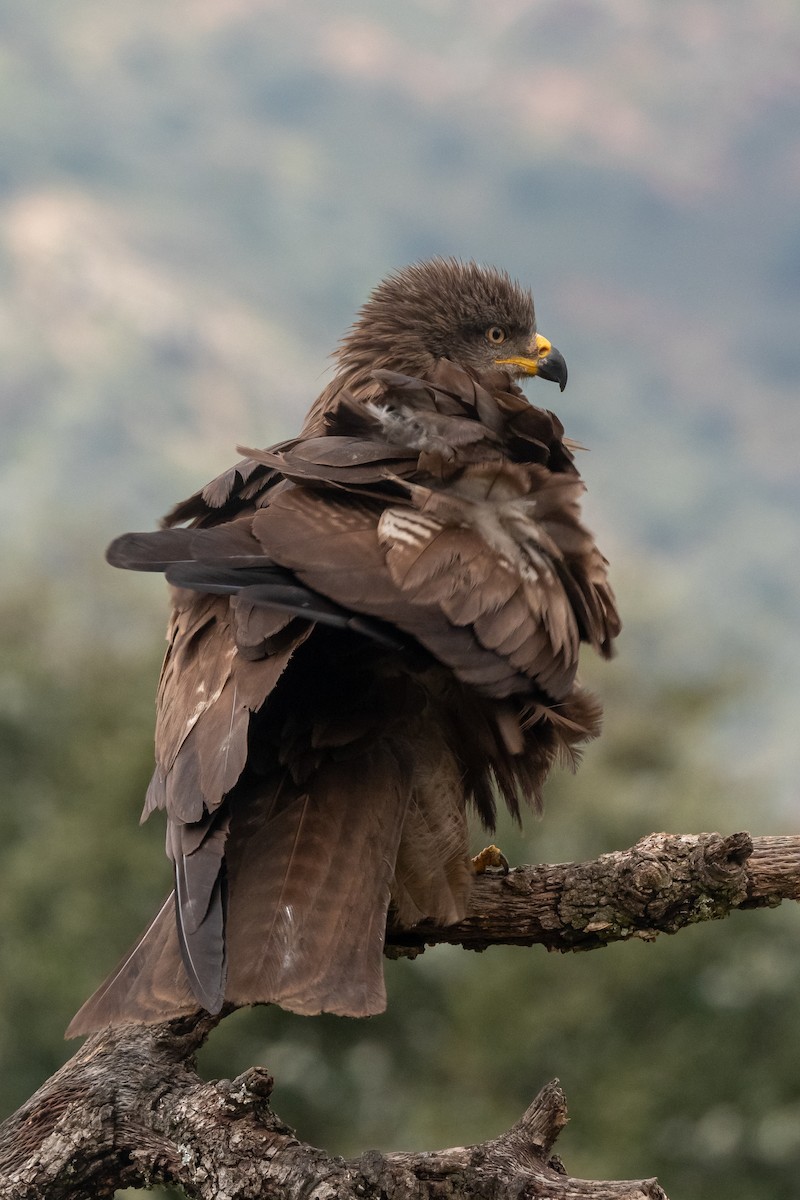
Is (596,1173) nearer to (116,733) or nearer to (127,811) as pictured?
(127,811)

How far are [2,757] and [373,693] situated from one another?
1060cm

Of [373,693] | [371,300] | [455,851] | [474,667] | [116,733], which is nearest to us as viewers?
[474,667]

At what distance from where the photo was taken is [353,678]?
10.1 ft

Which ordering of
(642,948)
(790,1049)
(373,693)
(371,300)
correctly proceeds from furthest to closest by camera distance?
(642,948) < (790,1049) < (371,300) < (373,693)

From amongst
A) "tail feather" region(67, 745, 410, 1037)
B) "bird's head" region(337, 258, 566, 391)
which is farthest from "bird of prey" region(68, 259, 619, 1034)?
"bird's head" region(337, 258, 566, 391)

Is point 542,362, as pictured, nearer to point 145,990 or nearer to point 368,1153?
point 145,990

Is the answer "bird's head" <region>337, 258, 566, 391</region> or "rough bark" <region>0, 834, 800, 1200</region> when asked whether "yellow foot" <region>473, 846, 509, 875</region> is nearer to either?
"rough bark" <region>0, 834, 800, 1200</region>

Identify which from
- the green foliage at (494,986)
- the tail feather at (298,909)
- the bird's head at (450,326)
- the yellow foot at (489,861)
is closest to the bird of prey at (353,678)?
the tail feather at (298,909)

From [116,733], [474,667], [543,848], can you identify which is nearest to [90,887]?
[116,733]

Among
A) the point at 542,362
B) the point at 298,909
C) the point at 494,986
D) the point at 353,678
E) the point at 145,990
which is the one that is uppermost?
the point at 542,362

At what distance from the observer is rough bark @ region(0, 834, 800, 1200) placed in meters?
2.59

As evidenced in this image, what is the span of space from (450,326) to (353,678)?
191 cm

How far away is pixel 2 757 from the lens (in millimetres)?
12984

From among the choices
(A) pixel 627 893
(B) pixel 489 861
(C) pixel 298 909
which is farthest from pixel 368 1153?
(B) pixel 489 861
